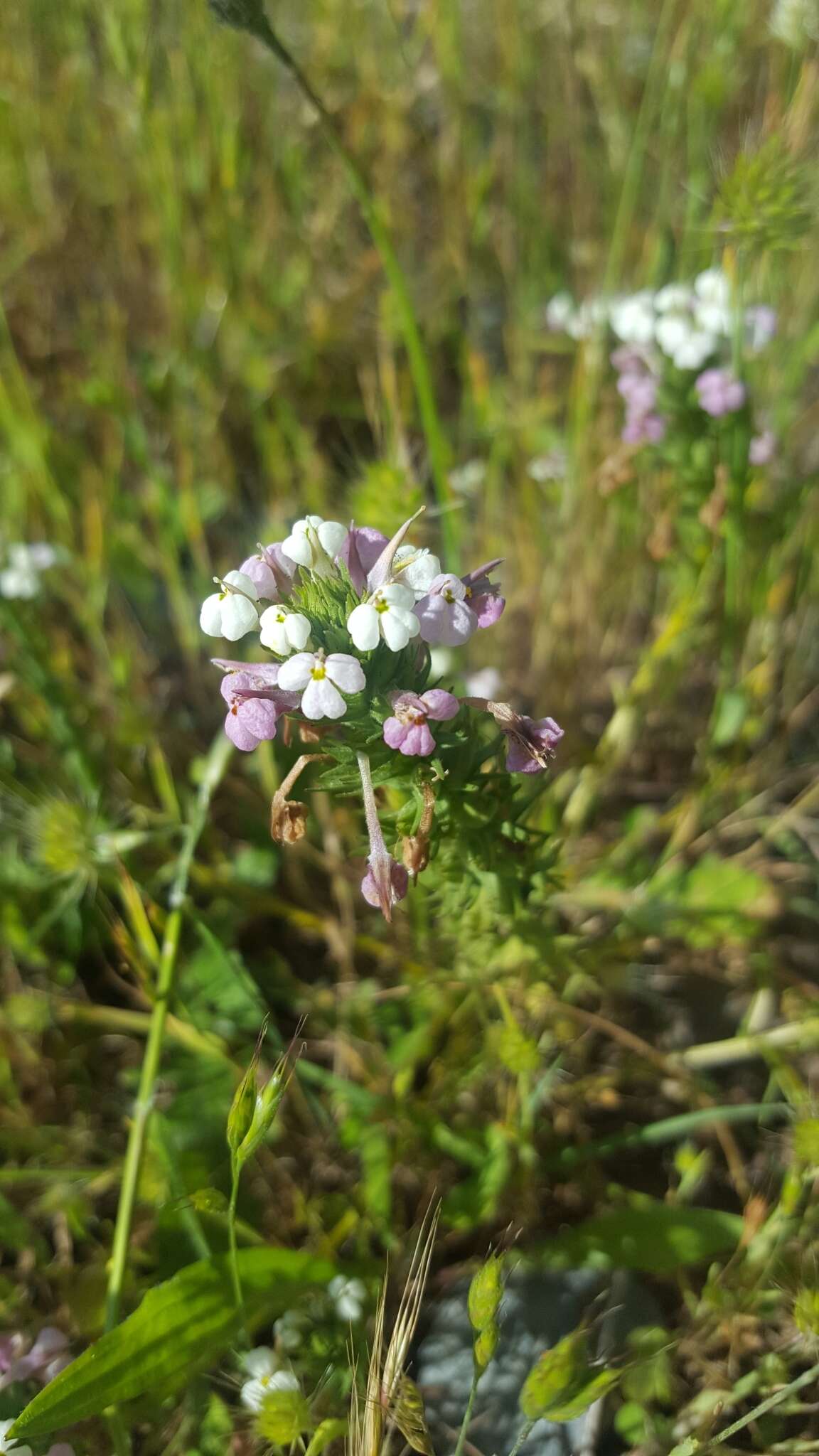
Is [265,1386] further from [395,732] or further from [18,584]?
[18,584]

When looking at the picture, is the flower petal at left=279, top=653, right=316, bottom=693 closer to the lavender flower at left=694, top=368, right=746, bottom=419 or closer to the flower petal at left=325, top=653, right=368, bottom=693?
the flower petal at left=325, top=653, right=368, bottom=693

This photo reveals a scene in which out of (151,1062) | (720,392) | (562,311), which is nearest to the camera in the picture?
(151,1062)

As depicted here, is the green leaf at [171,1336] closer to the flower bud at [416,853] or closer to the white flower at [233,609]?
the flower bud at [416,853]

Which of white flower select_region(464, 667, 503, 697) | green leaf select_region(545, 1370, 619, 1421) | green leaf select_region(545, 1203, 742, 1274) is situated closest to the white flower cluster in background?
white flower select_region(464, 667, 503, 697)

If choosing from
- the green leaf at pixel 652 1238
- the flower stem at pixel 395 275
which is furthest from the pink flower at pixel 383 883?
the green leaf at pixel 652 1238

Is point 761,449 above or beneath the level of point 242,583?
above

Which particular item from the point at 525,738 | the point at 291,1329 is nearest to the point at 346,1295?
the point at 291,1329
